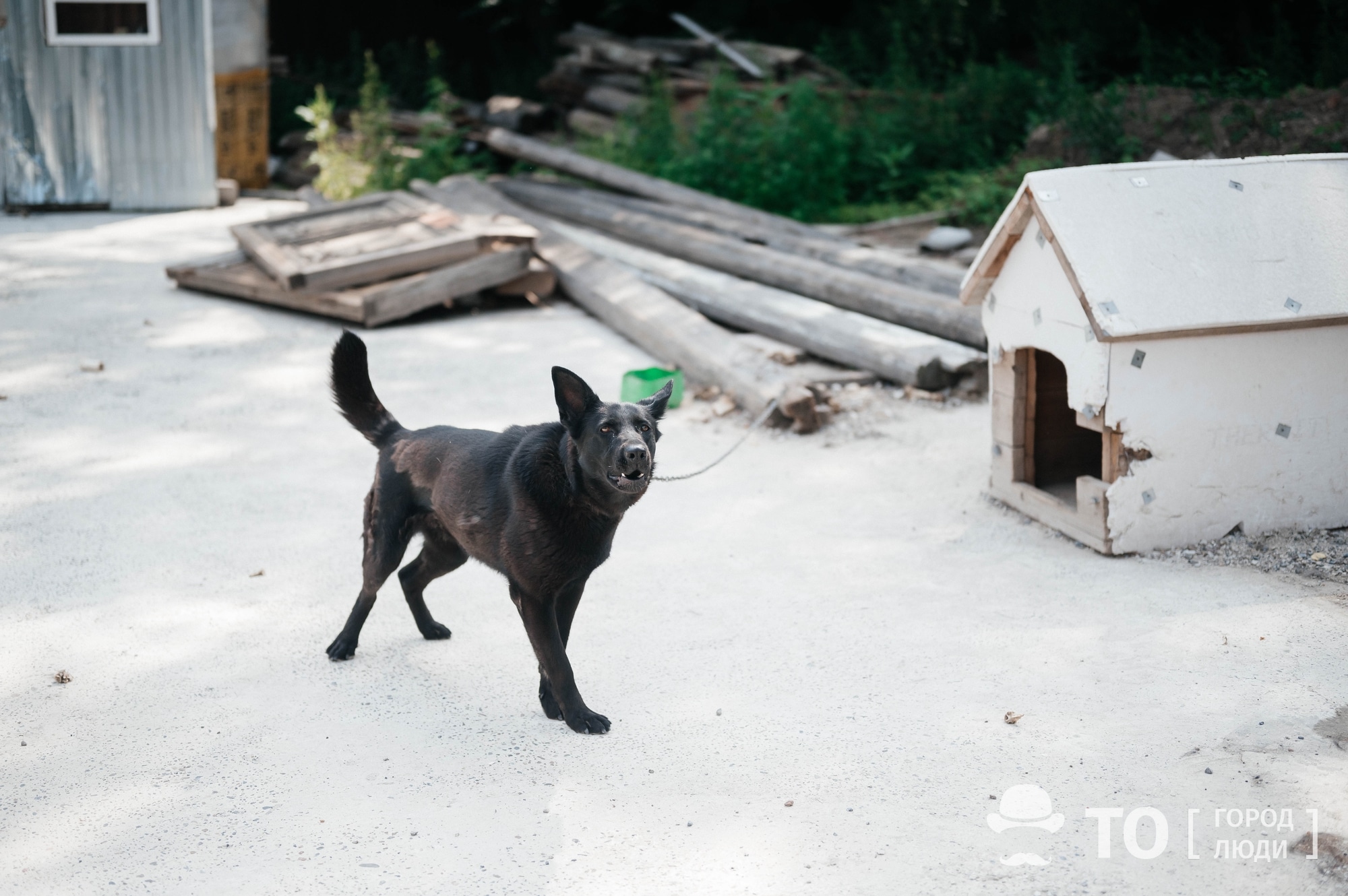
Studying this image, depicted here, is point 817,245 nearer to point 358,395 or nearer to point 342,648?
point 358,395

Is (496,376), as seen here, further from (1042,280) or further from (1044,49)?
(1044,49)

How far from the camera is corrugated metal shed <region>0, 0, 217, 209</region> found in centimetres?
1280

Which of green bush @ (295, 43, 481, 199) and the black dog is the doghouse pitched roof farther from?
green bush @ (295, 43, 481, 199)

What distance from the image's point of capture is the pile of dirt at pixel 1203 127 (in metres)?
10.4

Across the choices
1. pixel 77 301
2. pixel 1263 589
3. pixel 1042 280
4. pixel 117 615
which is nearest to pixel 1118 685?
pixel 1263 589

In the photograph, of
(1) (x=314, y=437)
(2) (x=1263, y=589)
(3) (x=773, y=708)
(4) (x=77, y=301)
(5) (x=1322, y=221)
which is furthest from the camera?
(4) (x=77, y=301)

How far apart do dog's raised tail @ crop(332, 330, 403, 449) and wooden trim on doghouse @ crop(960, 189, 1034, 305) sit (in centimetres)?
287

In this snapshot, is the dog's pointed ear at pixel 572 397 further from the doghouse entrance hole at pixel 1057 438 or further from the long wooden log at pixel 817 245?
the long wooden log at pixel 817 245

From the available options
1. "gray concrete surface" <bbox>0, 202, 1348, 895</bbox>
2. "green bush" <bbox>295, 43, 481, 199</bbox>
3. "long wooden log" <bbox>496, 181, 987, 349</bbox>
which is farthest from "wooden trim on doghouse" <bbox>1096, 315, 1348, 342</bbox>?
"green bush" <bbox>295, 43, 481, 199</bbox>

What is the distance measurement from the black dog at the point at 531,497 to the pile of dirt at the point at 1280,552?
8.67 ft

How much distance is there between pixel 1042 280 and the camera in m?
5.21

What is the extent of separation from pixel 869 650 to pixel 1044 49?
12.1m

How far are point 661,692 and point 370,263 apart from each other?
5981mm

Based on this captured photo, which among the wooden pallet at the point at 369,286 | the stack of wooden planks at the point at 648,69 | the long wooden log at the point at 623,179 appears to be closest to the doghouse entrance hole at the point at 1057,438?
the wooden pallet at the point at 369,286
